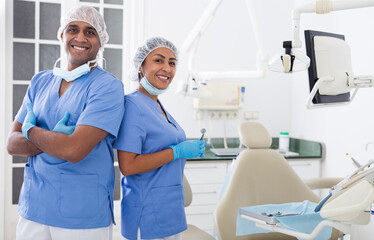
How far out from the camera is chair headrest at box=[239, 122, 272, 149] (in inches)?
81.5

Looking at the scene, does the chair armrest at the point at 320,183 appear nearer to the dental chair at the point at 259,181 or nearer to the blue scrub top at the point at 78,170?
the dental chair at the point at 259,181

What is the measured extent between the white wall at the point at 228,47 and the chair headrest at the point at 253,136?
1199 millimetres

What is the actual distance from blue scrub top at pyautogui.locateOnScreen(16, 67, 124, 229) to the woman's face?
0.20 metres

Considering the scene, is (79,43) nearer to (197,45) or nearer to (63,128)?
(63,128)

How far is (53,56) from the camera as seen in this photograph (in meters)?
3.07

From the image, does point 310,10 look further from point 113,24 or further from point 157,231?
point 113,24

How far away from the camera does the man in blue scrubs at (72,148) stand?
1.23 m

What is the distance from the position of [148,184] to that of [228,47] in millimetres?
2175

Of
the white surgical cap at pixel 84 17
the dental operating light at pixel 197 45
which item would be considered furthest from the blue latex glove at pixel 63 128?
the dental operating light at pixel 197 45

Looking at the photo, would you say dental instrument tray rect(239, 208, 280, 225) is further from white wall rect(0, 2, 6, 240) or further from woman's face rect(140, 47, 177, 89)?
white wall rect(0, 2, 6, 240)

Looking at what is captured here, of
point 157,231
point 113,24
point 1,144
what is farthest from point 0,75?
point 157,231

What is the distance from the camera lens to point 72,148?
119 centimetres

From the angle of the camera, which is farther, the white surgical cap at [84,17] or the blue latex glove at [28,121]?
the white surgical cap at [84,17]

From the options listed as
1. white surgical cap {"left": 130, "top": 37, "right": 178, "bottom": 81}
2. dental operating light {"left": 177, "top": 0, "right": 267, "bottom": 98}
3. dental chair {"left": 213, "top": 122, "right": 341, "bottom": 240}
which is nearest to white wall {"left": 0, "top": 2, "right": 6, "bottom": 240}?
dental operating light {"left": 177, "top": 0, "right": 267, "bottom": 98}
